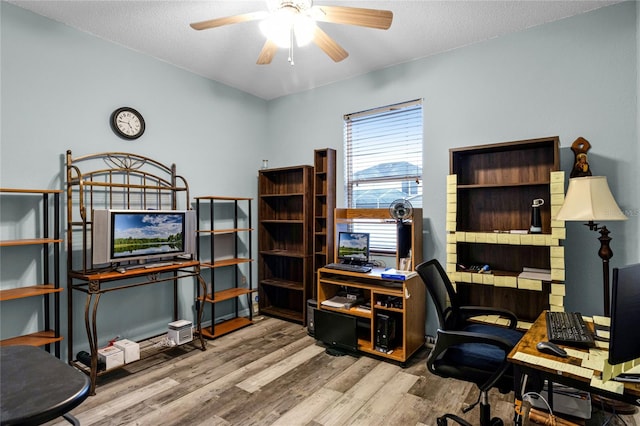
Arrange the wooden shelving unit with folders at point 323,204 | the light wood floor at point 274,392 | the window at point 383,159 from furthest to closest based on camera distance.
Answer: the wooden shelving unit with folders at point 323,204
the window at point 383,159
the light wood floor at point 274,392

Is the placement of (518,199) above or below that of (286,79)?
below

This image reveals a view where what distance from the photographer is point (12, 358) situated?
1.16 m

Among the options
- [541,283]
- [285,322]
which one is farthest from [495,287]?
[285,322]

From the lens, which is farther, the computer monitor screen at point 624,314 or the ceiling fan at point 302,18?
the ceiling fan at point 302,18

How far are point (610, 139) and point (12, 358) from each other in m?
3.75

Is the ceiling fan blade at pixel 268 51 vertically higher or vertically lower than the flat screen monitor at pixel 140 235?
higher

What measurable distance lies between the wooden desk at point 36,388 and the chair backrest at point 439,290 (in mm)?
1710

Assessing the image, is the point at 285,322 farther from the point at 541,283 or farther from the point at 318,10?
the point at 318,10

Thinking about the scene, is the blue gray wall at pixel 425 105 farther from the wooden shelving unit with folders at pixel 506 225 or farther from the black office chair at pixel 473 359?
the black office chair at pixel 473 359

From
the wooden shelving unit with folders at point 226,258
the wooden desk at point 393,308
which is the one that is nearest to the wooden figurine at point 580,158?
the wooden desk at point 393,308

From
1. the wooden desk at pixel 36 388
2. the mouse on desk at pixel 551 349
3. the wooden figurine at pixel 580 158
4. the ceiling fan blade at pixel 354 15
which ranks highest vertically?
the ceiling fan blade at pixel 354 15

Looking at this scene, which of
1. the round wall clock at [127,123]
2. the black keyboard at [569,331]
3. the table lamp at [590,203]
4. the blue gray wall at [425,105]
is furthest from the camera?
the round wall clock at [127,123]

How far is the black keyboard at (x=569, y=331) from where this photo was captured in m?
1.54

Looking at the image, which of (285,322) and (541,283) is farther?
(285,322)
